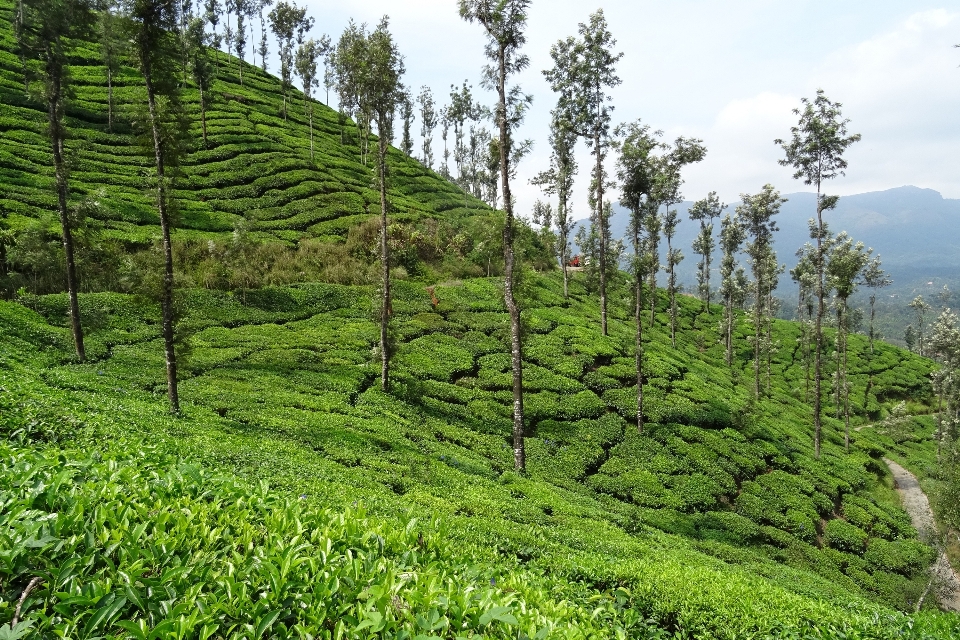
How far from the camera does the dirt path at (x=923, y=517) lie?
1024 inches

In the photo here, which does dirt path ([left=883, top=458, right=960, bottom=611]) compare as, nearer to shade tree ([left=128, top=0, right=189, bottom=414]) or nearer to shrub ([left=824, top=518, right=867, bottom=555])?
shrub ([left=824, top=518, right=867, bottom=555])

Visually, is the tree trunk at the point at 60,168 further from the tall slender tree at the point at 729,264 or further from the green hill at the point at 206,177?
the tall slender tree at the point at 729,264

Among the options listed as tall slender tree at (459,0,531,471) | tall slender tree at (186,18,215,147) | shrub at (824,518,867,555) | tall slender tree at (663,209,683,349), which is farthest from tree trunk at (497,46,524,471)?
tall slender tree at (186,18,215,147)

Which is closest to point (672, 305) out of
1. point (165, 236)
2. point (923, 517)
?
point (923, 517)

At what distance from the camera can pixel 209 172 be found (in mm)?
59875

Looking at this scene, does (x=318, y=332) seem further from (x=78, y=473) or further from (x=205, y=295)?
(x=78, y=473)

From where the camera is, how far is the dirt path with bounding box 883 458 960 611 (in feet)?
85.3

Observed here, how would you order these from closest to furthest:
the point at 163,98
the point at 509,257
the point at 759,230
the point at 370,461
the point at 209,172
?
the point at 370,461 < the point at 163,98 < the point at 509,257 < the point at 759,230 < the point at 209,172

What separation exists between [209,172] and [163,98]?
48.1m

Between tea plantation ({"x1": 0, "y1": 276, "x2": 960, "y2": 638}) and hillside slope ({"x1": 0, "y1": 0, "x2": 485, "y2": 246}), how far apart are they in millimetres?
16588

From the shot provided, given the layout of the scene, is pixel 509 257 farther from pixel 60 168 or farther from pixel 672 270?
pixel 672 270

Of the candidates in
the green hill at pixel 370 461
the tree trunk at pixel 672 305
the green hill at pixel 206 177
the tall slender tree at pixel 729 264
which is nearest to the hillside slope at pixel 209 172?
the green hill at pixel 206 177

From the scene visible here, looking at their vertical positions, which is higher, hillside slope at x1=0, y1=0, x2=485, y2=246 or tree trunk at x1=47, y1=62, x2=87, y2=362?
hillside slope at x1=0, y1=0, x2=485, y2=246

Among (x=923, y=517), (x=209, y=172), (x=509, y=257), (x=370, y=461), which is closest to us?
(x=370, y=461)
